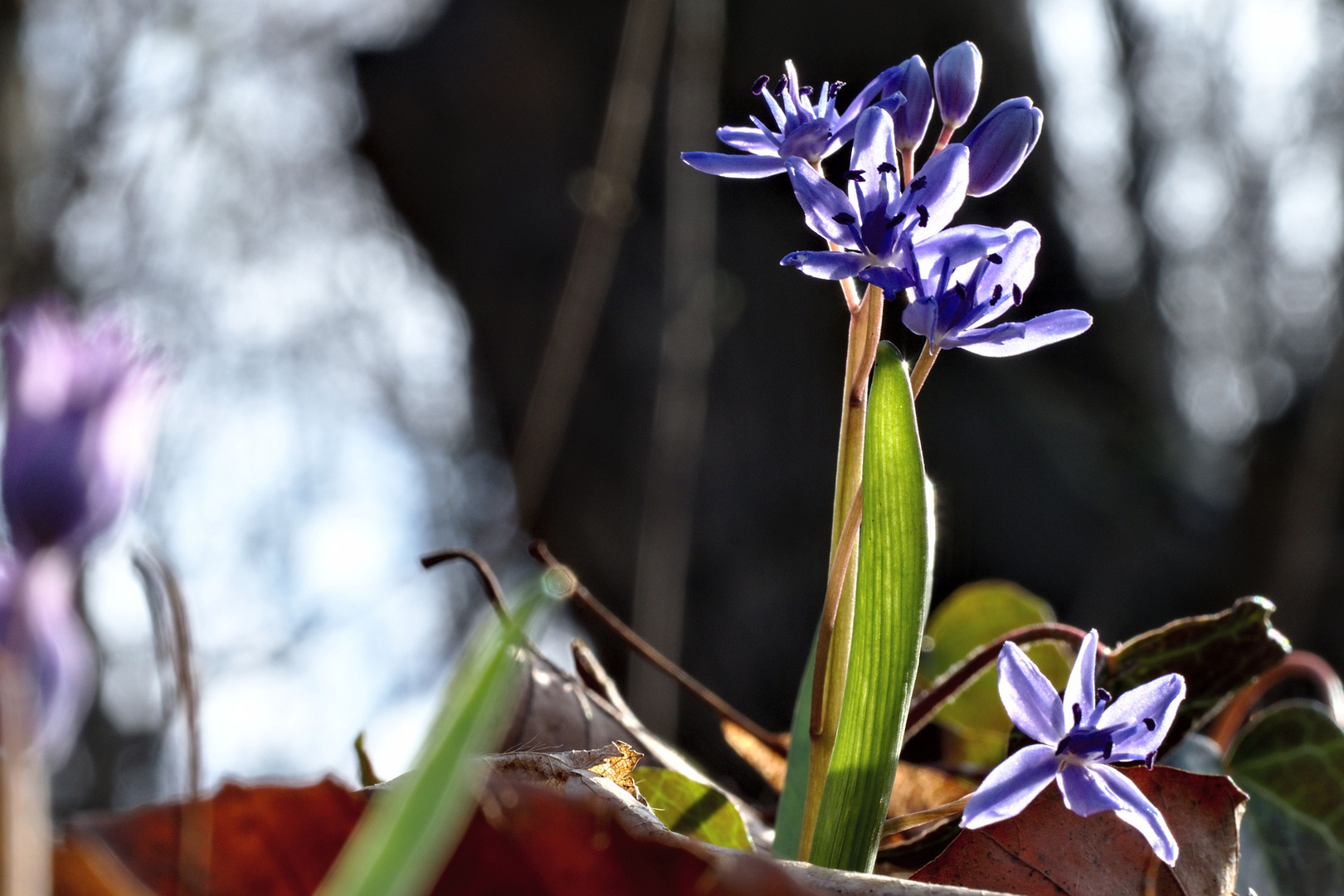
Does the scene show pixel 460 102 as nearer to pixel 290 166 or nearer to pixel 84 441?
pixel 290 166

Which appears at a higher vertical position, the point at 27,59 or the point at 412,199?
the point at 27,59

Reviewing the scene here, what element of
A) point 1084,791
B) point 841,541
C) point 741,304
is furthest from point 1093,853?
Result: point 741,304

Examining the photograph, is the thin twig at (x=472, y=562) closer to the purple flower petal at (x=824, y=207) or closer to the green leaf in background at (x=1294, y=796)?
the purple flower petal at (x=824, y=207)

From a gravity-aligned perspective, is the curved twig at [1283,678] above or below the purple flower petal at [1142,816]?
below

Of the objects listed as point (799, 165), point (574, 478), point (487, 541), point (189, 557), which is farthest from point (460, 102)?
point (799, 165)

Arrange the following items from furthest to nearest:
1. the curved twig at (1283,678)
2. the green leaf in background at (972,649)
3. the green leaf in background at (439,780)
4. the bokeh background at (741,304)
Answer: the bokeh background at (741,304) < the green leaf in background at (972,649) < the curved twig at (1283,678) < the green leaf in background at (439,780)

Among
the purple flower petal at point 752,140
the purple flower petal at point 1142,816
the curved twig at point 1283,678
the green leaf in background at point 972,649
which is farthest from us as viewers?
the green leaf in background at point 972,649

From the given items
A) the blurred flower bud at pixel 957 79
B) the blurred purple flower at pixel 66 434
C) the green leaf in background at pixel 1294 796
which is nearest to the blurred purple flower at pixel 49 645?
the blurred purple flower at pixel 66 434
